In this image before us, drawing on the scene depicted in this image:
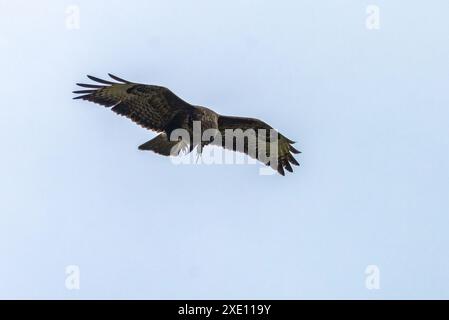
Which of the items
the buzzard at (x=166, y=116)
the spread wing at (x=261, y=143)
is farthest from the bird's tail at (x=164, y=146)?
the spread wing at (x=261, y=143)

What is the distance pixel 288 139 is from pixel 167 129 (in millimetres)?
2286

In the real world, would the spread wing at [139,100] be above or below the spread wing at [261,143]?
above

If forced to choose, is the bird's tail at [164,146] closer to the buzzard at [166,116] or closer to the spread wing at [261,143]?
the buzzard at [166,116]

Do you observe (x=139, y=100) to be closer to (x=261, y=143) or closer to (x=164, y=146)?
(x=164, y=146)

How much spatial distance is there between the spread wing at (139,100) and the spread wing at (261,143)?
36.7 inches

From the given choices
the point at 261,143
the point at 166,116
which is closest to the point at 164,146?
the point at 166,116

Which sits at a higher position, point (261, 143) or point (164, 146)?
point (261, 143)

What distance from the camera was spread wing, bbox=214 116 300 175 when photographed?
1373cm

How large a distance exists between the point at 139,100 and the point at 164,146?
33.1 inches

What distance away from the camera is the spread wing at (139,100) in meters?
13.0

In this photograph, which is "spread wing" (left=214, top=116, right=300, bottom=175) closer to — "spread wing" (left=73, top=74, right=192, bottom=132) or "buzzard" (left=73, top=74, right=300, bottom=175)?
"buzzard" (left=73, top=74, right=300, bottom=175)

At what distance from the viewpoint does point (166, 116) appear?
1327cm
